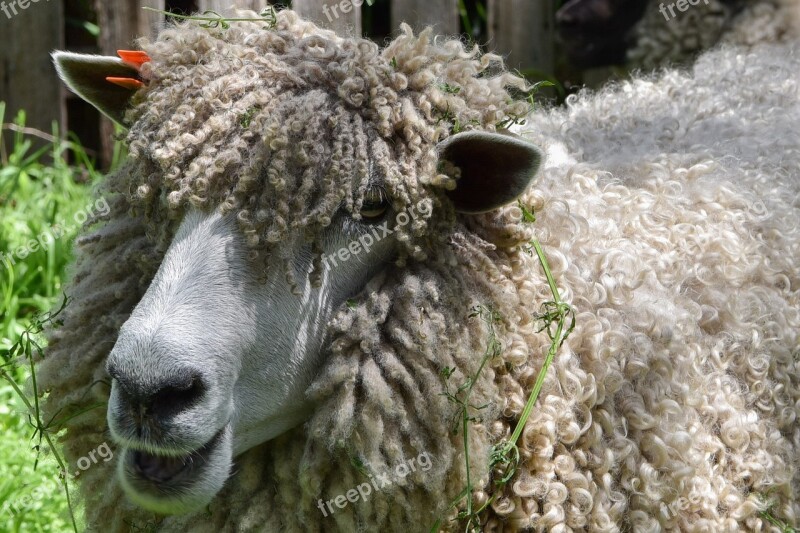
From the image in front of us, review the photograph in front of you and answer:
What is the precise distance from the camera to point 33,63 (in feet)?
20.8

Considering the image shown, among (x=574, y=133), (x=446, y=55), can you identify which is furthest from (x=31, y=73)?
(x=446, y=55)

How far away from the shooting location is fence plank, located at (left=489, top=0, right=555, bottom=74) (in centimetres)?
613

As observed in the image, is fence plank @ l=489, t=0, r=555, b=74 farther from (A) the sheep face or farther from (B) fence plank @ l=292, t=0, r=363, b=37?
(A) the sheep face

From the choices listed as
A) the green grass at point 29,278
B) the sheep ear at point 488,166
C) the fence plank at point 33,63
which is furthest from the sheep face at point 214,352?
the fence plank at point 33,63

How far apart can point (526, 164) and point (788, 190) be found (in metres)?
1.18

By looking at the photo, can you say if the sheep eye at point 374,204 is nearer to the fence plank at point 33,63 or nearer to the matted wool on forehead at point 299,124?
the matted wool on forehead at point 299,124

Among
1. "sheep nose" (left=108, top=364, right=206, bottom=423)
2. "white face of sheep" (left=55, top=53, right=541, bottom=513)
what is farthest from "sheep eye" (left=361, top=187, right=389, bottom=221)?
"sheep nose" (left=108, top=364, right=206, bottom=423)

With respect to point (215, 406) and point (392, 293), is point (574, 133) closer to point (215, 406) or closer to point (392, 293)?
point (392, 293)

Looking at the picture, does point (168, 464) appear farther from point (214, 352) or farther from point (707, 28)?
point (707, 28)

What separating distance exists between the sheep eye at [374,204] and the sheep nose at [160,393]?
1.84 ft

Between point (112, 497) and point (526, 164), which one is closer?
point (526, 164)

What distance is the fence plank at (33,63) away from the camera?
6.23 m

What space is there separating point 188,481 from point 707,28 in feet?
15.7

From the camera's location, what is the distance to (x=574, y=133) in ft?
11.5
